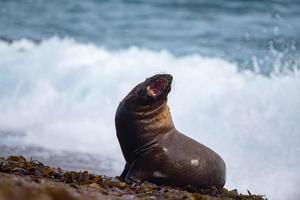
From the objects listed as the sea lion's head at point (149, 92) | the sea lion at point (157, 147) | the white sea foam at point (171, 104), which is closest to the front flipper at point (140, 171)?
the sea lion at point (157, 147)

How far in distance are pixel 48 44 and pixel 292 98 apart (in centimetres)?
836

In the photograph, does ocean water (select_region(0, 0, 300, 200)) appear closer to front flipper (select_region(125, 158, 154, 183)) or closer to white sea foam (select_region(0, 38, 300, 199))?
white sea foam (select_region(0, 38, 300, 199))

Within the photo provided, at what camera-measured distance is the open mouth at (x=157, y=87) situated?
7.23 metres

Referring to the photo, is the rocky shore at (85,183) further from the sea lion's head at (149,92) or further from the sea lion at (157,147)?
the sea lion's head at (149,92)

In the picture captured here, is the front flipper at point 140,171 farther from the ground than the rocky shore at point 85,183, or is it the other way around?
the front flipper at point 140,171

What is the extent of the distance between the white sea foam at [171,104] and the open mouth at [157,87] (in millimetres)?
2277

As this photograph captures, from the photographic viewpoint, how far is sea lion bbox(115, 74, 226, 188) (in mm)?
7191

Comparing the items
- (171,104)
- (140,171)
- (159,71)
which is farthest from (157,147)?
(159,71)

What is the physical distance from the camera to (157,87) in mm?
7309

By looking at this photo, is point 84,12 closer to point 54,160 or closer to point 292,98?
point 292,98

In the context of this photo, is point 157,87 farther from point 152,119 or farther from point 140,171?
point 140,171

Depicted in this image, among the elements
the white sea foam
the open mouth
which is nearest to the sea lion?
the open mouth

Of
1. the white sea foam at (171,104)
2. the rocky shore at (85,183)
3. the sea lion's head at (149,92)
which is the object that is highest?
the white sea foam at (171,104)

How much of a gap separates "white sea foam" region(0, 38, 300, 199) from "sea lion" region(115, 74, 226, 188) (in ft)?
6.05
